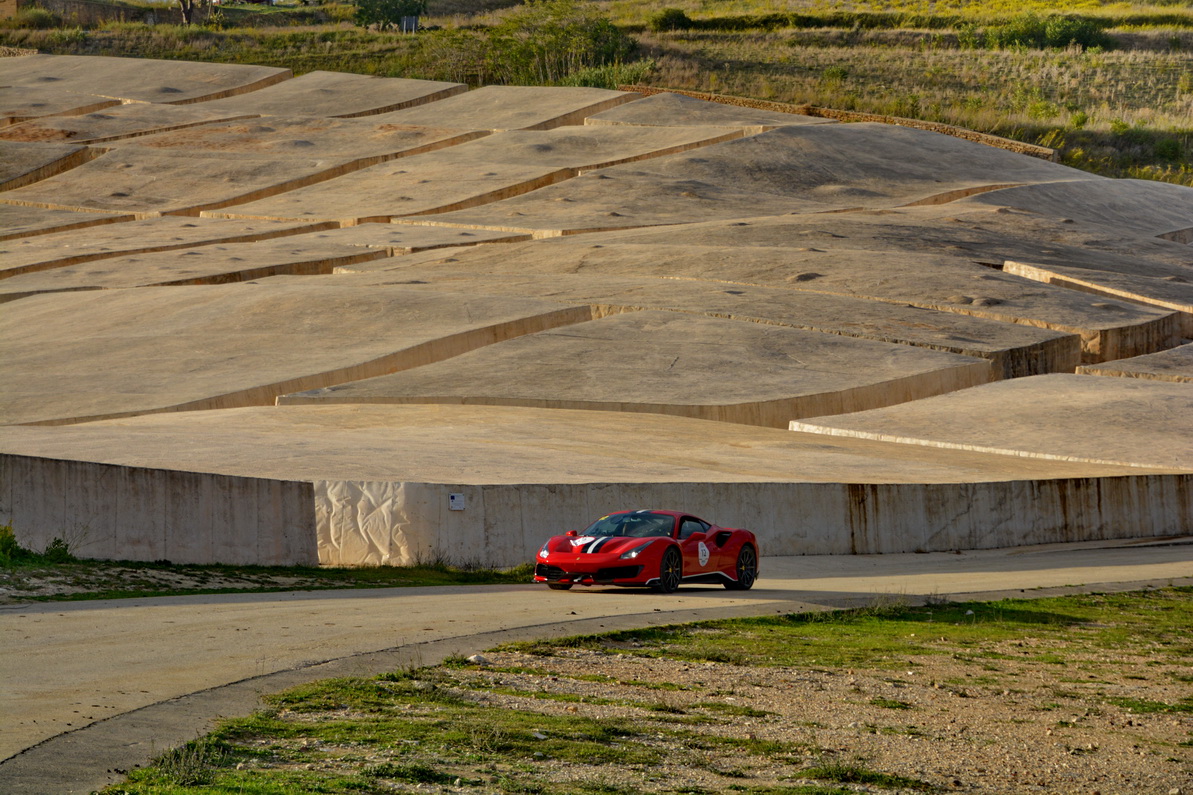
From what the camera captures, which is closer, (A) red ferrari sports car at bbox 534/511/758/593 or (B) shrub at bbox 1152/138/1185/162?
(A) red ferrari sports car at bbox 534/511/758/593

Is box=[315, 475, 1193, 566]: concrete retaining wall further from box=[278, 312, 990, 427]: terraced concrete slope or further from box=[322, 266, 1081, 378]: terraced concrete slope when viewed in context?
box=[322, 266, 1081, 378]: terraced concrete slope

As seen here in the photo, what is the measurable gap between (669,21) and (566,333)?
162 feet

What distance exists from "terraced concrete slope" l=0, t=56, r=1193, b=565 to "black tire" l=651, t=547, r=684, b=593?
181cm

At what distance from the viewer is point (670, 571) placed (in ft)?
42.9

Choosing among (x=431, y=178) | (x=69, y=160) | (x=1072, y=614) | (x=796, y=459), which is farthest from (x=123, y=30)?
(x=1072, y=614)

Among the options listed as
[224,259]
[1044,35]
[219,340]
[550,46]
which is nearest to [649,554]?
[219,340]

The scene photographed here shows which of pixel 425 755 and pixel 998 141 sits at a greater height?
pixel 998 141

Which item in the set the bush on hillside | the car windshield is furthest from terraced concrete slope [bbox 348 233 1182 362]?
the bush on hillside

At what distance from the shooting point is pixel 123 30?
219 ft

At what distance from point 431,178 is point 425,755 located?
35.1m

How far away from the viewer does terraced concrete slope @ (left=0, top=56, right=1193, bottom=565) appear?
48.1ft

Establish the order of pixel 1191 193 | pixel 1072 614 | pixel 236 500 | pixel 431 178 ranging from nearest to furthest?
1. pixel 1072 614
2. pixel 236 500
3. pixel 431 178
4. pixel 1191 193

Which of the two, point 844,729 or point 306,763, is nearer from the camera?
point 306,763

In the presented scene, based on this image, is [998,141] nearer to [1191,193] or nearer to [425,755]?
[1191,193]
